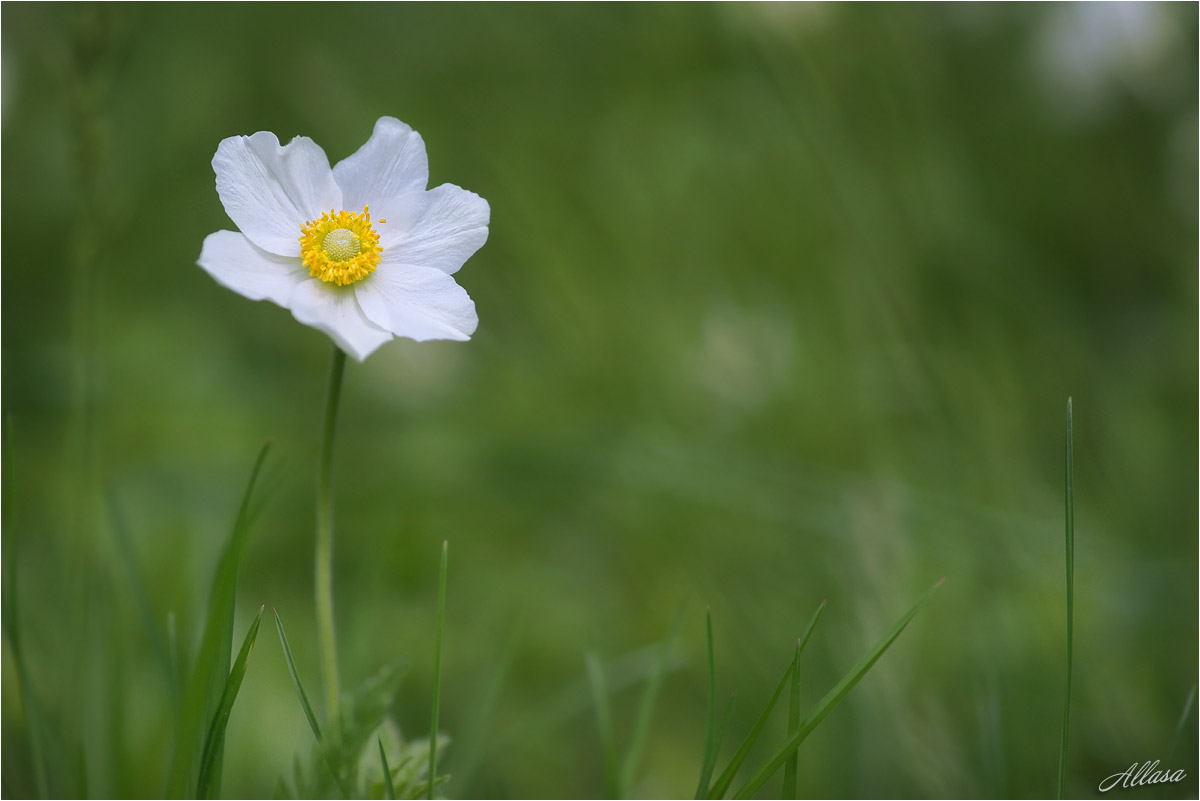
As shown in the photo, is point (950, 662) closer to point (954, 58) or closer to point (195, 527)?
point (195, 527)

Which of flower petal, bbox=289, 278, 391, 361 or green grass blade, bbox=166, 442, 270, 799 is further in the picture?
flower petal, bbox=289, 278, 391, 361

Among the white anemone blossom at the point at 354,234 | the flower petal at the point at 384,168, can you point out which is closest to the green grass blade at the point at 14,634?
the white anemone blossom at the point at 354,234

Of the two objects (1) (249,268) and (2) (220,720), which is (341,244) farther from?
(2) (220,720)

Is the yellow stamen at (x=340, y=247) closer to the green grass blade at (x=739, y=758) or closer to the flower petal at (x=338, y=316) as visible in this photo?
the flower petal at (x=338, y=316)

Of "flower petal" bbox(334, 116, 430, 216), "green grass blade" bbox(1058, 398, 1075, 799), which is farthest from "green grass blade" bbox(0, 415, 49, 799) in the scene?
"green grass blade" bbox(1058, 398, 1075, 799)

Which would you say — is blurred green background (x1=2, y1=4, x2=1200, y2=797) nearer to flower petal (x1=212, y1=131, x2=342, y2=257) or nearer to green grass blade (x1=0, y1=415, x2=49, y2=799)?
green grass blade (x1=0, y1=415, x2=49, y2=799)

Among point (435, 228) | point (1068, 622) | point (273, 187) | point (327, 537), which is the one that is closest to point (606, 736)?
point (327, 537)
